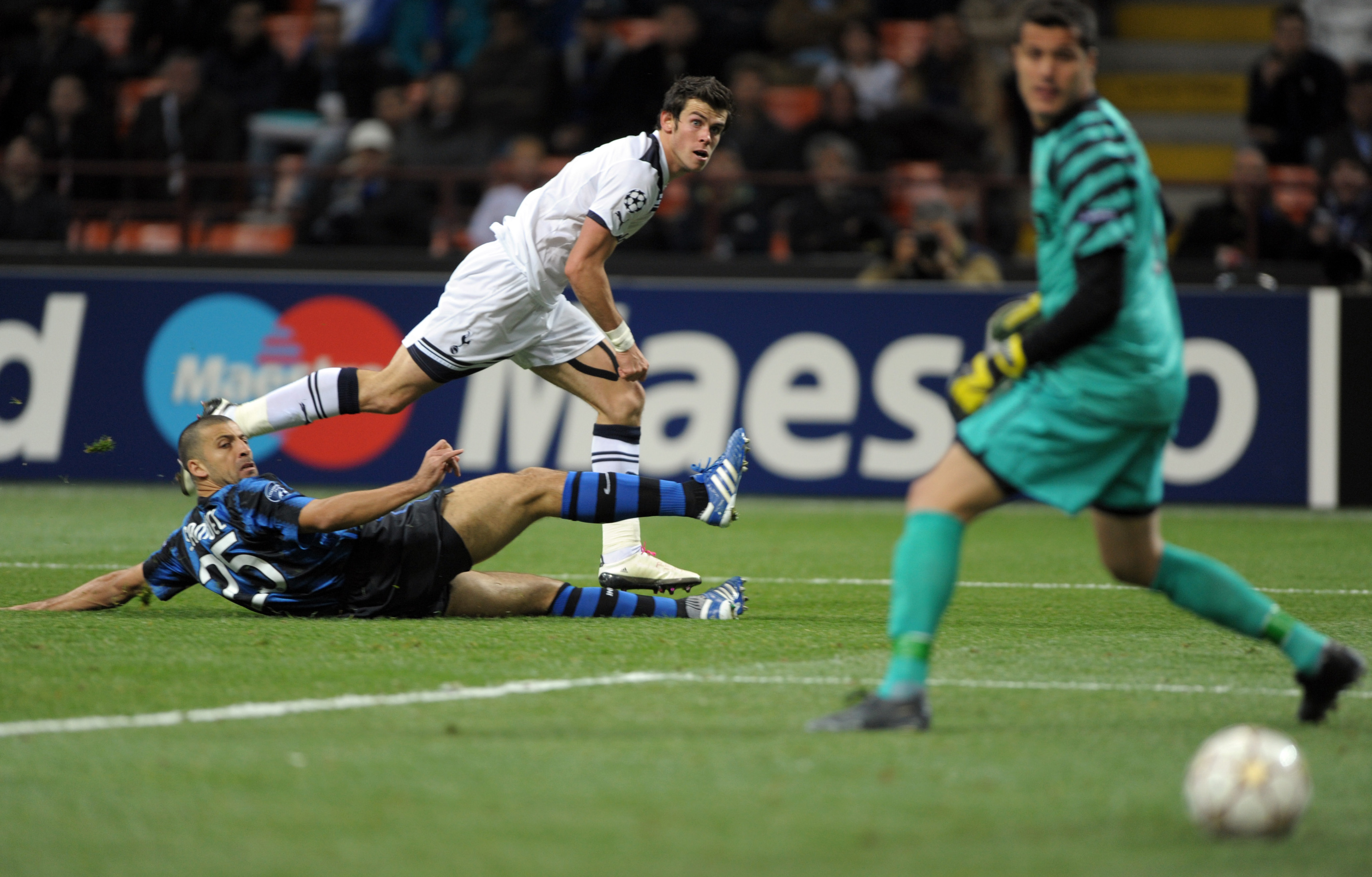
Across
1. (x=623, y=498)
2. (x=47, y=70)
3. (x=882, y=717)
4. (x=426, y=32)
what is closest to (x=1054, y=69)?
(x=882, y=717)

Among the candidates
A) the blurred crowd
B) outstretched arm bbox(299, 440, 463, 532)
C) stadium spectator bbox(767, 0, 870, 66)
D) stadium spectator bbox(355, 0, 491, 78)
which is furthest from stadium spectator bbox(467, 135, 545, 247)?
outstretched arm bbox(299, 440, 463, 532)

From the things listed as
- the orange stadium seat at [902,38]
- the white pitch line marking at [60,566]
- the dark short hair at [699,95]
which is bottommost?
the white pitch line marking at [60,566]

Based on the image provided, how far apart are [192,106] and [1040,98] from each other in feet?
44.0

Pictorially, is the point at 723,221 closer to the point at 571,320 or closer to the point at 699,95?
the point at 571,320

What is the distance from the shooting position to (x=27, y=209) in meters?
15.1

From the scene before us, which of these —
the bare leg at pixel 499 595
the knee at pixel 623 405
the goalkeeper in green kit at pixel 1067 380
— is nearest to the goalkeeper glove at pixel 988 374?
the goalkeeper in green kit at pixel 1067 380

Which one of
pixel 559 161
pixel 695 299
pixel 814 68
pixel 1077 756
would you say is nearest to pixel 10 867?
pixel 1077 756

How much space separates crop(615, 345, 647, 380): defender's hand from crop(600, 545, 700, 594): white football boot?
761 mm

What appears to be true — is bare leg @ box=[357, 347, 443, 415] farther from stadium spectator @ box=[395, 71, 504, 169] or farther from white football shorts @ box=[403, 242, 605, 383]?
stadium spectator @ box=[395, 71, 504, 169]

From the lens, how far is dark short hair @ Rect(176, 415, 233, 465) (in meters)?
6.25

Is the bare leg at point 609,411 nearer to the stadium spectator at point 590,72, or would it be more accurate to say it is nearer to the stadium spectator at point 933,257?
the stadium spectator at point 933,257

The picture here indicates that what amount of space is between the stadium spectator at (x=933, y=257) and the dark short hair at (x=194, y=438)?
7.65 metres

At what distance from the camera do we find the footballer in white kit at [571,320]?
7.16 m

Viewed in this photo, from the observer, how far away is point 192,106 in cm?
1623
